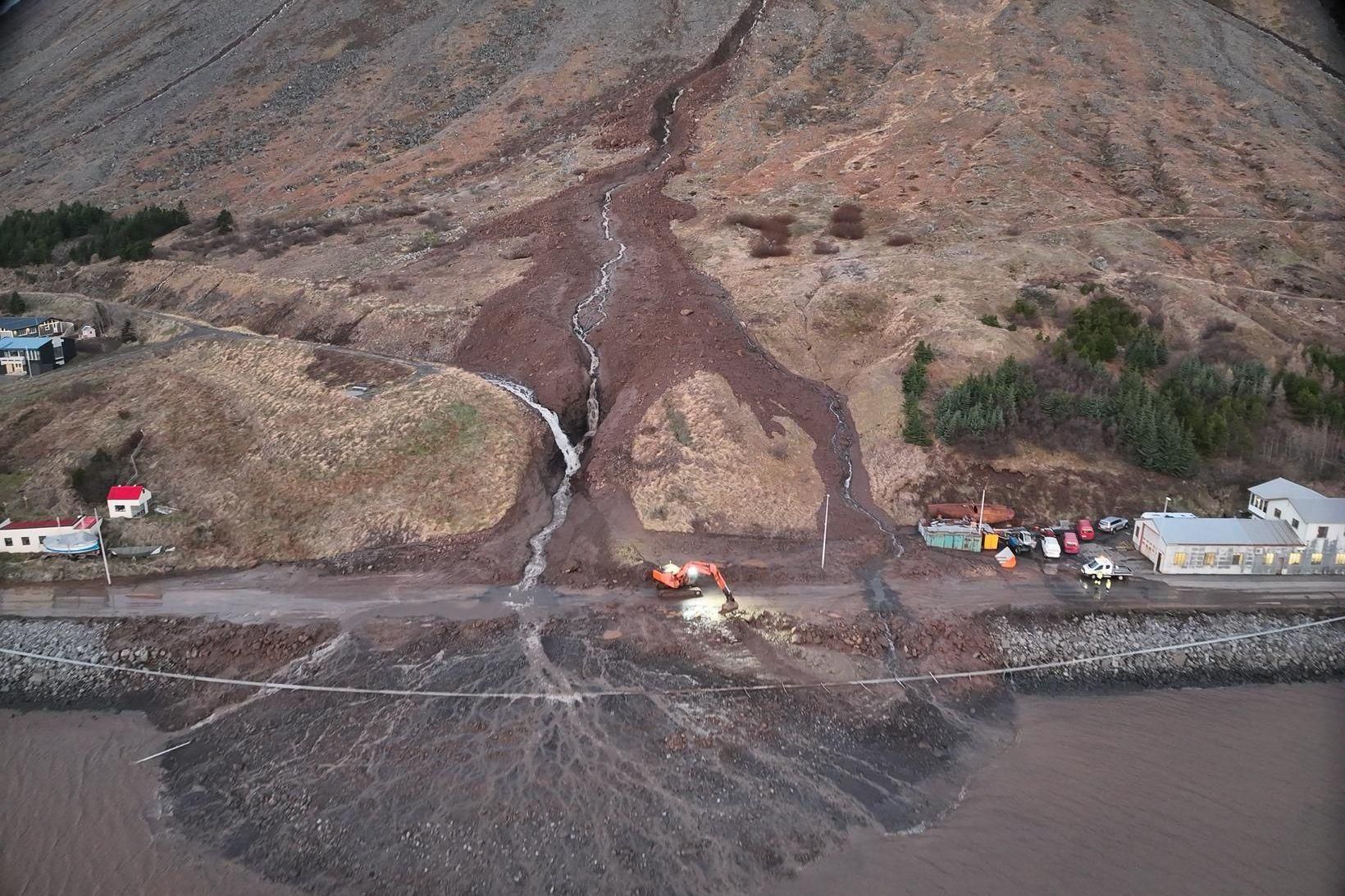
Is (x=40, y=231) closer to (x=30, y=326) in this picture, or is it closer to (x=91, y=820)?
(x=30, y=326)

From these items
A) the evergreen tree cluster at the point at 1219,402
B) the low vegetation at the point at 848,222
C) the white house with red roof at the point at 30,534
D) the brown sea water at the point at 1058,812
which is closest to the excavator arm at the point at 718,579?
the brown sea water at the point at 1058,812

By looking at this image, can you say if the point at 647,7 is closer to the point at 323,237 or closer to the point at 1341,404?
the point at 323,237

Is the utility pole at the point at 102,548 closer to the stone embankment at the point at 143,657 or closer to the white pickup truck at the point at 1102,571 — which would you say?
the stone embankment at the point at 143,657

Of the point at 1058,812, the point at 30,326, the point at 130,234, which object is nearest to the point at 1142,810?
the point at 1058,812

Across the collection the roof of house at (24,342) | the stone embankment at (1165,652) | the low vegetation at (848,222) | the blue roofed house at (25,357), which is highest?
the roof of house at (24,342)

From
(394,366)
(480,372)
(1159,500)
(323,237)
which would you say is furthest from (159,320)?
(1159,500)

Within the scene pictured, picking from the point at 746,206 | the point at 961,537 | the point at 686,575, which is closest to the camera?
the point at 686,575

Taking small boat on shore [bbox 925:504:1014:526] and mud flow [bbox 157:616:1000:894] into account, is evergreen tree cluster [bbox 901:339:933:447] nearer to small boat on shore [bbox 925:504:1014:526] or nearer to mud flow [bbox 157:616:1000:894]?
small boat on shore [bbox 925:504:1014:526]

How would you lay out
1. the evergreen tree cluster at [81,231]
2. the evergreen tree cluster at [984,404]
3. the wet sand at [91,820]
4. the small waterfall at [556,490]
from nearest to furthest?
the wet sand at [91,820] → the small waterfall at [556,490] → the evergreen tree cluster at [984,404] → the evergreen tree cluster at [81,231]
